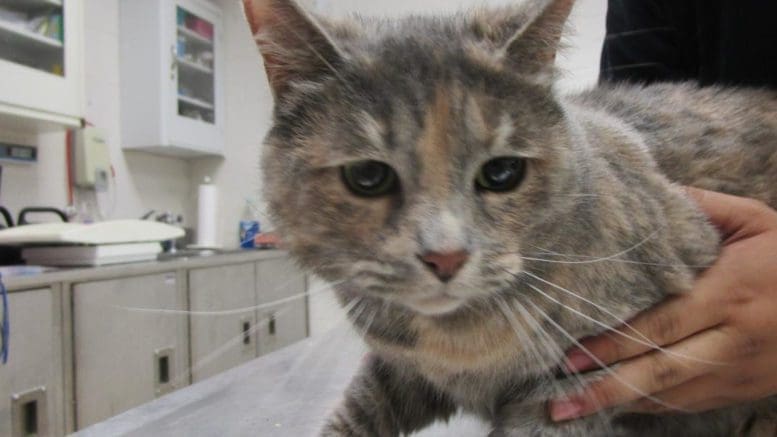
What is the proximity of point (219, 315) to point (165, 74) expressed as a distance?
4.18ft

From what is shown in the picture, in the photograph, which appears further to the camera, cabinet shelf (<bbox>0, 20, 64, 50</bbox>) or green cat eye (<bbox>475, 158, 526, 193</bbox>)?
cabinet shelf (<bbox>0, 20, 64, 50</bbox>)

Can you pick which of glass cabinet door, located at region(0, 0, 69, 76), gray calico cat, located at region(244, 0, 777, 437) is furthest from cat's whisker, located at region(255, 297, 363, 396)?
glass cabinet door, located at region(0, 0, 69, 76)

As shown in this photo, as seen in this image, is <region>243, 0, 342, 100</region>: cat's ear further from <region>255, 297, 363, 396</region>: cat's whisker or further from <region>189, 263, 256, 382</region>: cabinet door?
<region>189, 263, 256, 382</region>: cabinet door

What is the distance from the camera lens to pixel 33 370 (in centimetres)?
160

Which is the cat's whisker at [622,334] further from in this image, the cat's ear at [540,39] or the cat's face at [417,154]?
the cat's ear at [540,39]

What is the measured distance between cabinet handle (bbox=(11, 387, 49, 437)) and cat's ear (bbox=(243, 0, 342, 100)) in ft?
4.52

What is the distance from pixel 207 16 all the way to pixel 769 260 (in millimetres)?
3088

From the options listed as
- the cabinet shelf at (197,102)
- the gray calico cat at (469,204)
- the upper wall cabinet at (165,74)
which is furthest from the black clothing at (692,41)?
the cabinet shelf at (197,102)

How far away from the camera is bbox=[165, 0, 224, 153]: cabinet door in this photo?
2920 millimetres

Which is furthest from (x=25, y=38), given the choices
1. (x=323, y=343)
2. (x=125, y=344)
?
(x=323, y=343)

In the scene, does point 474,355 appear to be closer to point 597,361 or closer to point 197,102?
point 597,361

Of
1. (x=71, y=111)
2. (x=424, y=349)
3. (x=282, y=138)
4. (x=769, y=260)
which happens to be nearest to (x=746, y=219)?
(x=769, y=260)

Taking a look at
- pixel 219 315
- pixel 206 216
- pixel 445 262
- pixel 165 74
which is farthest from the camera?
pixel 206 216

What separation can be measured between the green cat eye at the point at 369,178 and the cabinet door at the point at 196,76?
2495mm
